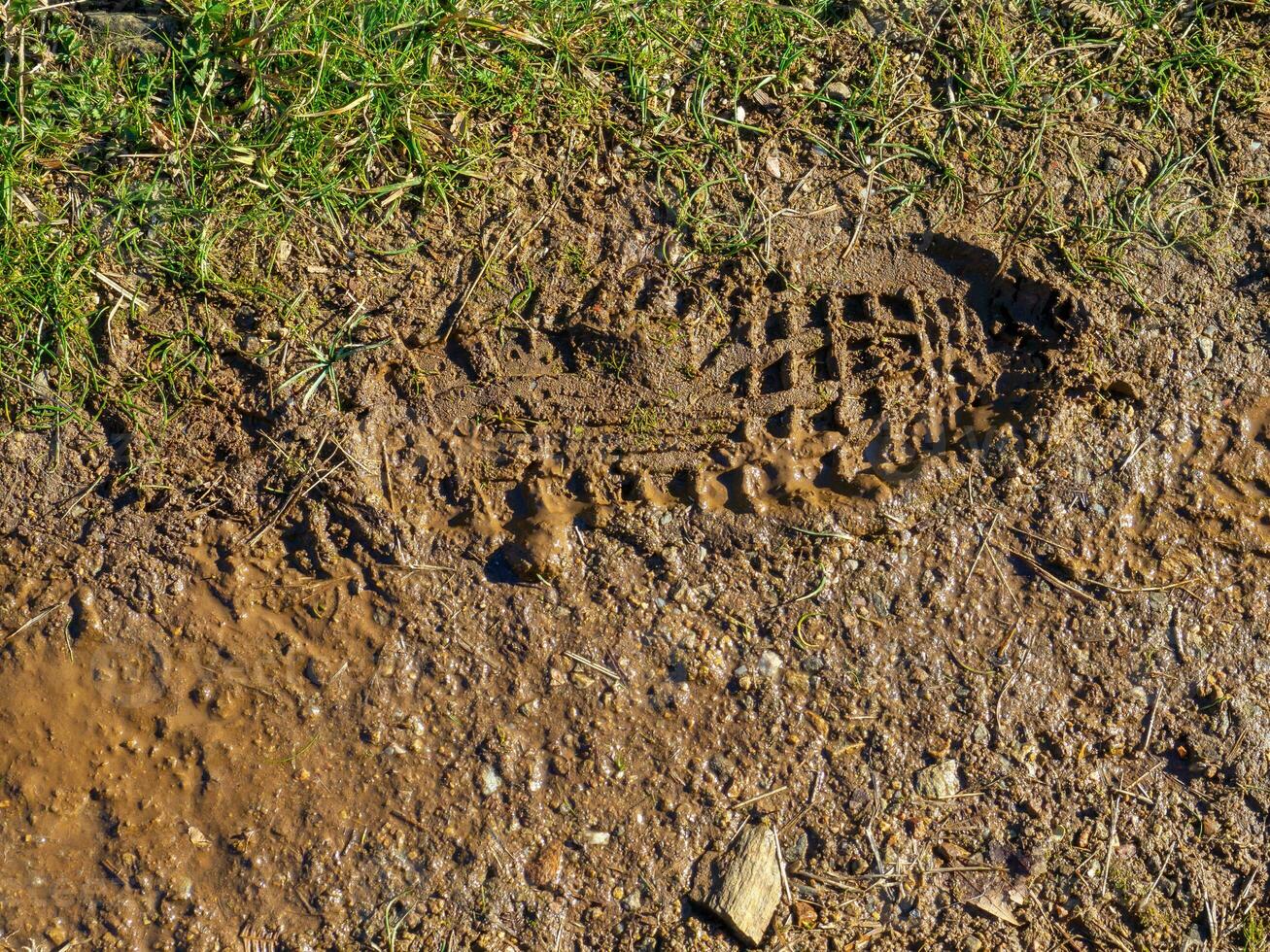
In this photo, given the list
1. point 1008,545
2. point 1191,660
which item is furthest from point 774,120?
point 1191,660

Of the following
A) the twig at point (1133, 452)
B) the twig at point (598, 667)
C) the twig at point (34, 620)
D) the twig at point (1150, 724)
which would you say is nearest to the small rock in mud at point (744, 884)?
the twig at point (598, 667)

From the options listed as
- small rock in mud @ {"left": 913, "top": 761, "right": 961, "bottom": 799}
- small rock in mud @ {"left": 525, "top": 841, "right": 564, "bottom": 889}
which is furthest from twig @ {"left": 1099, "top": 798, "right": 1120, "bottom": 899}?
small rock in mud @ {"left": 525, "top": 841, "right": 564, "bottom": 889}

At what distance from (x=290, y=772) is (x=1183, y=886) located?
2523 millimetres

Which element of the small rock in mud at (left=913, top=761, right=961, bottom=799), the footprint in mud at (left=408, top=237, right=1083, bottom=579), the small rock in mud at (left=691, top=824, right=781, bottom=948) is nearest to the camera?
the small rock in mud at (left=691, top=824, right=781, bottom=948)

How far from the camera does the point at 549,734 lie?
2.45m

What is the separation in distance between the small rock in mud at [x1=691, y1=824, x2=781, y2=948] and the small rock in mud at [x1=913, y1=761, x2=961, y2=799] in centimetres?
45

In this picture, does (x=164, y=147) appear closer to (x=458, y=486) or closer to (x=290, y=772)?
(x=458, y=486)

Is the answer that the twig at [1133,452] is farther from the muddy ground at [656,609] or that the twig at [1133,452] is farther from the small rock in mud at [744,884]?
the small rock in mud at [744,884]

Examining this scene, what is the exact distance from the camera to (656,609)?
251cm

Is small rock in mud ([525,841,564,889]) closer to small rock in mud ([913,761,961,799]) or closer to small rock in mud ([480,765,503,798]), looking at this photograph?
small rock in mud ([480,765,503,798])

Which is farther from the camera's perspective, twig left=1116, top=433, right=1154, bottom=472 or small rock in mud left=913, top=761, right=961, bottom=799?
twig left=1116, top=433, right=1154, bottom=472

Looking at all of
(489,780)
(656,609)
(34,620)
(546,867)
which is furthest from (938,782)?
(34,620)

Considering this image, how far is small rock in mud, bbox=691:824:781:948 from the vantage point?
2.33 m

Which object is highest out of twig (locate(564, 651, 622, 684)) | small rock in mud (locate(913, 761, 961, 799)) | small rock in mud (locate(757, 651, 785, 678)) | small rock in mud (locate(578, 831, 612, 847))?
small rock in mud (locate(757, 651, 785, 678))
